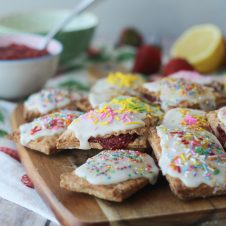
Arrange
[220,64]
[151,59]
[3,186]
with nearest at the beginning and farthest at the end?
1. [3,186]
2. [151,59]
3. [220,64]

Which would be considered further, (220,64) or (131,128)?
(220,64)

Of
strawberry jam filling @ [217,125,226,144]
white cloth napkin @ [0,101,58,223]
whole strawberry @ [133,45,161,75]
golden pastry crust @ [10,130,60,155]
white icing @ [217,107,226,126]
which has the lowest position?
whole strawberry @ [133,45,161,75]

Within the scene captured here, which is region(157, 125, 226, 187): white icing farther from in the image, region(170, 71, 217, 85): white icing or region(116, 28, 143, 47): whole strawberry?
region(116, 28, 143, 47): whole strawberry

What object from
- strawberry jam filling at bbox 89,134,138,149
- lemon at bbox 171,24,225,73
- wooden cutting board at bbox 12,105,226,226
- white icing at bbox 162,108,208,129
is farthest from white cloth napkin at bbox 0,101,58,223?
lemon at bbox 171,24,225,73

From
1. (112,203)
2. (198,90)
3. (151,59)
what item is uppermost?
(112,203)

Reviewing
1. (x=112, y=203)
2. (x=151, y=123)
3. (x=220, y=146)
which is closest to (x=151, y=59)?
(x=151, y=123)

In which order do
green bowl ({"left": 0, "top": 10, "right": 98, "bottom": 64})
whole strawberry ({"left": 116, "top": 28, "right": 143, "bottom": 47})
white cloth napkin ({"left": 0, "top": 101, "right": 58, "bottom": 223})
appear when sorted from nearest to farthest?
1. white cloth napkin ({"left": 0, "top": 101, "right": 58, "bottom": 223})
2. green bowl ({"left": 0, "top": 10, "right": 98, "bottom": 64})
3. whole strawberry ({"left": 116, "top": 28, "right": 143, "bottom": 47})

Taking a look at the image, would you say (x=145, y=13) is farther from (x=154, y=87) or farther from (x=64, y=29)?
(x=154, y=87)

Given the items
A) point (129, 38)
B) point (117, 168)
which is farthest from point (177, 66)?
point (117, 168)

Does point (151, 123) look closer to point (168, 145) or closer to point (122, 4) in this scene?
point (168, 145)
